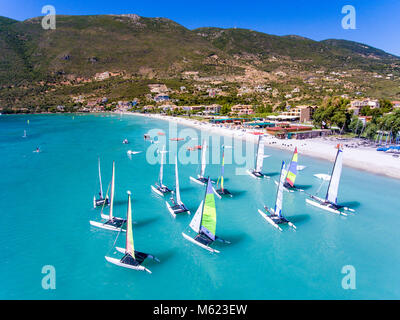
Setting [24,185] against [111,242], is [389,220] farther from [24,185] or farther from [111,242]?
[24,185]

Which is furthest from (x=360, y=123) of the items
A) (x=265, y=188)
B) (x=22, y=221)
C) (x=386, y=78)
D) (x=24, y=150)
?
(x=386, y=78)

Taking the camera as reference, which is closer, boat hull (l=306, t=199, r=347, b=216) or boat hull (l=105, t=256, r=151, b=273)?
boat hull (l=105, t=256, r=151, b=273)

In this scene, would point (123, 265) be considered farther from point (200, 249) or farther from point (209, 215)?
point (209, 215)

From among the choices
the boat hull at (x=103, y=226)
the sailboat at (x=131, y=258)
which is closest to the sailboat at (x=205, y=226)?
the sailboat at (x=131, y=258)

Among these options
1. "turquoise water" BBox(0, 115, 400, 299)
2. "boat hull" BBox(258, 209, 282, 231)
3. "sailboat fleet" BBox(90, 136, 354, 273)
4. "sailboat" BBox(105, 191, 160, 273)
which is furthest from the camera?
"boat hull" BBox(258, 209, 282, 231)

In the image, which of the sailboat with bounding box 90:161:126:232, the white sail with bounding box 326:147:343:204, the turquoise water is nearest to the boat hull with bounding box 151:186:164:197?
the turquoise water

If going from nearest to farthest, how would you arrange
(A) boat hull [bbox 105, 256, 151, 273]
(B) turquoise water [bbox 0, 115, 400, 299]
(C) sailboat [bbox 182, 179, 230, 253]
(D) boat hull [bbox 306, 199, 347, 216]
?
(B) turquoise water [bbox 0, 115, 400, 299], (A) boat hull [bbox 105, 256, 151, 273], (C) sailboat [bbox 182, 179, 230, 253], (D) boat hull [bbox 306, 199, 347, 216]

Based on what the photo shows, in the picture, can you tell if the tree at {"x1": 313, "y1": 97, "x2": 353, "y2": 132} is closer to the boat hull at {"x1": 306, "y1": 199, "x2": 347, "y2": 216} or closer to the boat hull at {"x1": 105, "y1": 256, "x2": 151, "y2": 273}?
the boat hull at {"x1": 306, "y1": 199, "x2": 347, "y2": 216}
